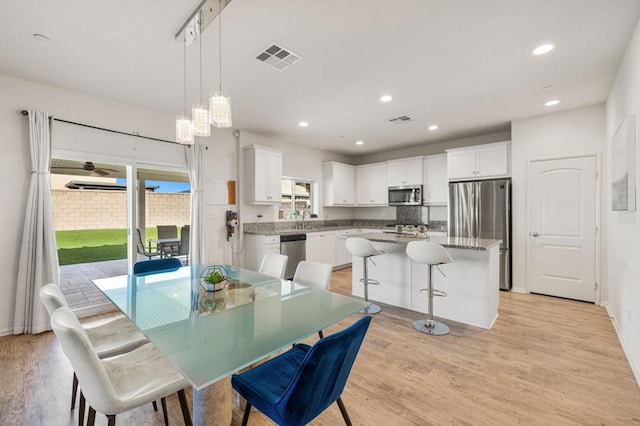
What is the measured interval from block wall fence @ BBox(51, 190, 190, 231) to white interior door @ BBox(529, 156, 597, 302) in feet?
17.7

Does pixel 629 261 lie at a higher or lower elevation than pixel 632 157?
lower

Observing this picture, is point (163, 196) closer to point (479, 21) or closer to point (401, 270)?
point (401, 270)

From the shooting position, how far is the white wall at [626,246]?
86.5 inches

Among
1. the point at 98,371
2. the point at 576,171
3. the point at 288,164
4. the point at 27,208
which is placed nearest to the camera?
the point at 98,371

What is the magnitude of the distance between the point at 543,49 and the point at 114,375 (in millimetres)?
3959

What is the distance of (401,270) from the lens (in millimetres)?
3617

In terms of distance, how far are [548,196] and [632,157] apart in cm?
200

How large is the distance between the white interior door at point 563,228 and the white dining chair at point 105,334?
499cm

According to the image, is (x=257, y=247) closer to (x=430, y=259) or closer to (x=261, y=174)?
(x=261, y=174)

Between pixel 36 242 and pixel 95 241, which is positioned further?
pixel 95 241

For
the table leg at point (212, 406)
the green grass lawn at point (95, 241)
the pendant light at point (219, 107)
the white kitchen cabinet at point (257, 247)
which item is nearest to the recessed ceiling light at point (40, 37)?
the pendant light at point (219, 107)

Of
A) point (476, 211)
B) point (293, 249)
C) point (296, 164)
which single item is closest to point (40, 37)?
point (293, 249)

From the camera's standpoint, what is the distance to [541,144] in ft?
13.7

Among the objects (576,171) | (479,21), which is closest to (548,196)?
(576,171)
